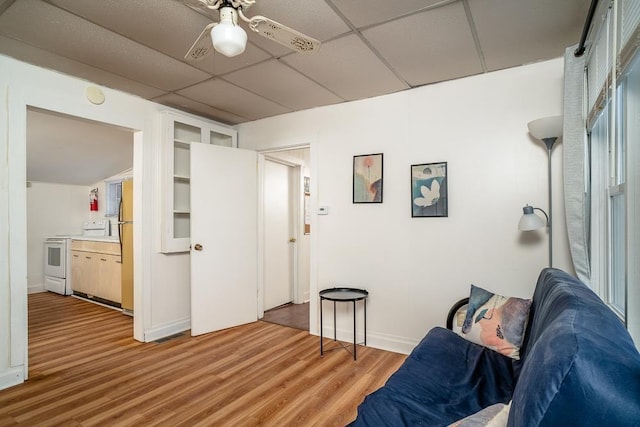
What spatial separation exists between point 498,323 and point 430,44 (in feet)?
5.97

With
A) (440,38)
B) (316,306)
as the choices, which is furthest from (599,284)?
(316,306)

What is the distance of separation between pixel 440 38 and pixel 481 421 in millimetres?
2149

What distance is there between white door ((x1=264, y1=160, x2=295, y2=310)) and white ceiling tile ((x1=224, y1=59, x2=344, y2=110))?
1.30 m

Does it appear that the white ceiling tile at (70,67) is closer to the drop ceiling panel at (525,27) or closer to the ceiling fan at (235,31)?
the ceiling fan at (235,31)

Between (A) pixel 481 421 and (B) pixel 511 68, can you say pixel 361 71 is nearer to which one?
(B) pixel 511 68

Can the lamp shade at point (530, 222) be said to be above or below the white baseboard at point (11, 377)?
above

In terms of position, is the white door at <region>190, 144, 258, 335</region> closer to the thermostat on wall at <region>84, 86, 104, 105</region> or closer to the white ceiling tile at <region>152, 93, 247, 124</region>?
the white ceiling tile at <region>152, 93, 247, 124</region>

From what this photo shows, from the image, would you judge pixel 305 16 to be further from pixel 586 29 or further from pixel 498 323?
pixel 498 323

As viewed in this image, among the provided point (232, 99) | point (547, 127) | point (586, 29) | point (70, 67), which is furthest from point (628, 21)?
point (70, 67)

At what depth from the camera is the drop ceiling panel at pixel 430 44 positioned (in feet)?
6.52

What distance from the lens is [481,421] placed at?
3.00 feet

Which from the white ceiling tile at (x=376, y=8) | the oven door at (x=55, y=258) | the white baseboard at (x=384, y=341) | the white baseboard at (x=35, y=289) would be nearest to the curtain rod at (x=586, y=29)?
the white ceiling tile at (x=376, y=8)

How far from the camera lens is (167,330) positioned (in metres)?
3.49

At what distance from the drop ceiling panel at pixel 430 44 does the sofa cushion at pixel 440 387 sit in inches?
75.3
